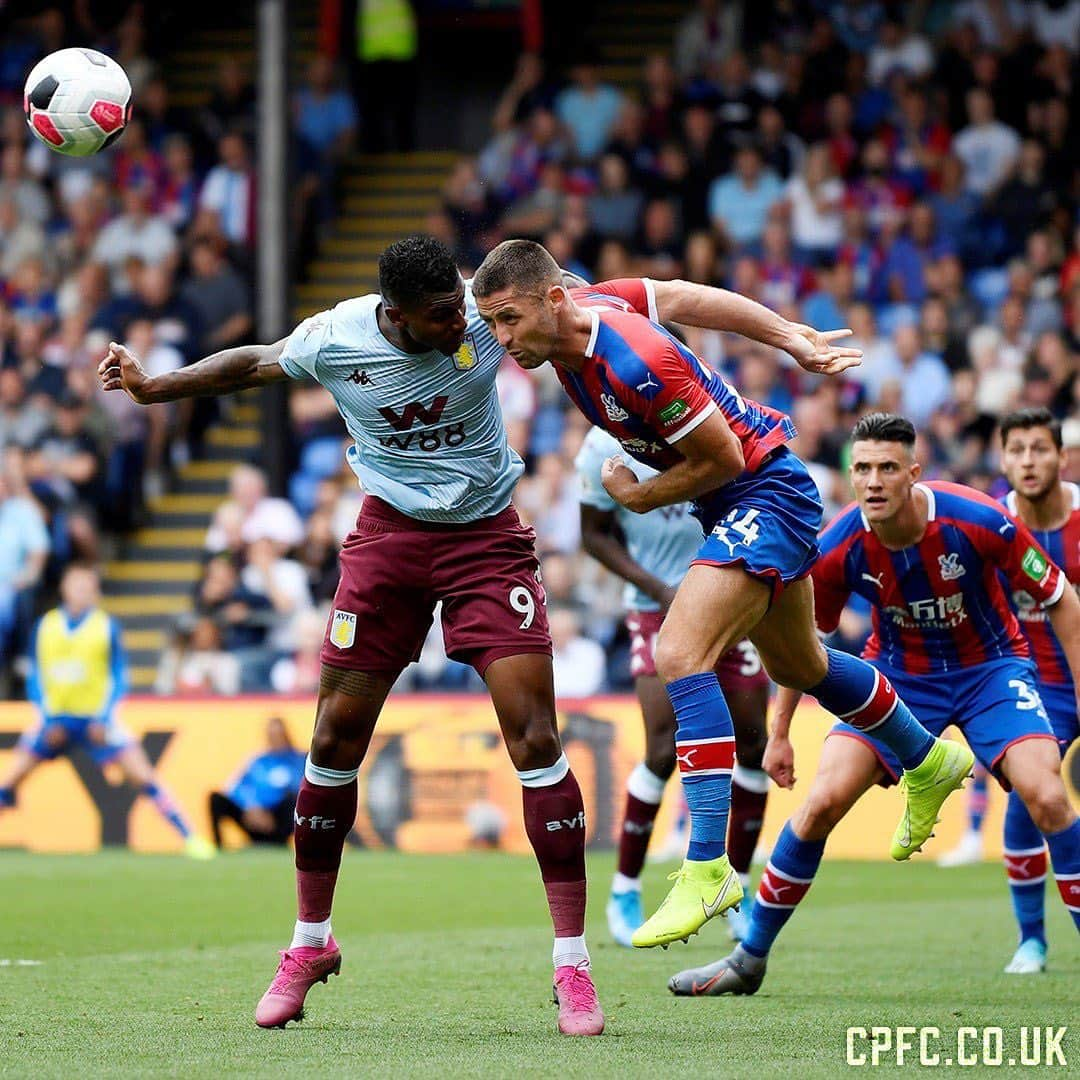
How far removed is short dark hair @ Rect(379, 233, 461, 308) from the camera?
6.47 metres

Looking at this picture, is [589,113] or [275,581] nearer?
[275,581]

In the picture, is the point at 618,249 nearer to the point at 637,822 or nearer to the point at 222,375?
the point at 637,822

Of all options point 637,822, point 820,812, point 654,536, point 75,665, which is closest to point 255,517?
point 75,665

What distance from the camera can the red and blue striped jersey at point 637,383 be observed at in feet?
21.3

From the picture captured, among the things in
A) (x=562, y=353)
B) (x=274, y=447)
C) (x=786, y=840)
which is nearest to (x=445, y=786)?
(x=274, y=447)

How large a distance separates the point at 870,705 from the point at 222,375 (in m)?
2.52

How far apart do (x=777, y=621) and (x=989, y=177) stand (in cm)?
1229

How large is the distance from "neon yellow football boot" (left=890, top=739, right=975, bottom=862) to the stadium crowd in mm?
7647

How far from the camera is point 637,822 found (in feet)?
31.9

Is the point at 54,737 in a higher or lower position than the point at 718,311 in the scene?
lower

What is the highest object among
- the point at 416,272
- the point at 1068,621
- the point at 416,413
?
the point at 416,272

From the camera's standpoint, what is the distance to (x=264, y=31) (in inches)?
758

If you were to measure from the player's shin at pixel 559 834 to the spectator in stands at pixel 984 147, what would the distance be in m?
12.7

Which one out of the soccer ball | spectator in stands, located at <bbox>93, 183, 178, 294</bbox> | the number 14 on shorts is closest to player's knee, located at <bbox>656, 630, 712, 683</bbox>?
the number 14 on shorts
